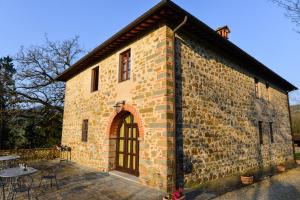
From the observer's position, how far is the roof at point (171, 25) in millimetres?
5684

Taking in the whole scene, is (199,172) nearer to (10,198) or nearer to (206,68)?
(206,68)

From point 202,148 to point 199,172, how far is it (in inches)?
30.1

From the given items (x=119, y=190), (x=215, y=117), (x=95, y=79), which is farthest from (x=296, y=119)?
(x=119, y=190)

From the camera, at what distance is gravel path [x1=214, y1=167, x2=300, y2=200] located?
17.7 feet

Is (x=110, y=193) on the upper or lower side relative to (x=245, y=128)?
lower

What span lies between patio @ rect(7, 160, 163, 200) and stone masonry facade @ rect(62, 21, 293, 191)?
1.59 feet

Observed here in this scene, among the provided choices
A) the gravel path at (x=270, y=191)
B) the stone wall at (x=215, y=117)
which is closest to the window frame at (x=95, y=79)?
the stone wall at (x=215, y=117)

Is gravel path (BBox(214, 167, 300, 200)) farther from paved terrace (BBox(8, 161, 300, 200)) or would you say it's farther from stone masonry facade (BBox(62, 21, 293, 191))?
stone masonry facade (BBox(62, 21, 293, 191))

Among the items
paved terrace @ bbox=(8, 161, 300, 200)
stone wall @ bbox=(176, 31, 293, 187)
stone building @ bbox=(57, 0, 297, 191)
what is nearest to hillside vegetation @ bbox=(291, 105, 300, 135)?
stone building @ bbox=(57, 0, 297, 191)

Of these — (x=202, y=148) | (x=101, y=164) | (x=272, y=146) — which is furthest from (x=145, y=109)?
(x=272, y=146)

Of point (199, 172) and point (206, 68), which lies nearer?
point (199, 172)

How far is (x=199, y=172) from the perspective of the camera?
20.7 feet

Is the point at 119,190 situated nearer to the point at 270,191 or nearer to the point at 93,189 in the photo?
the point at 93,189

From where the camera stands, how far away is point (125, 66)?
784cm
